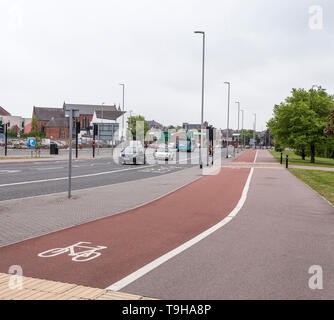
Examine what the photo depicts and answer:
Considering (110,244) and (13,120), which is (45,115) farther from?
(110,244)

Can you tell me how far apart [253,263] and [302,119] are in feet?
110

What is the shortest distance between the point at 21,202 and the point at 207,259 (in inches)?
277

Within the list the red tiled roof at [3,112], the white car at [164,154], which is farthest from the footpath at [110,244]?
the red tiled roof at [3,112]

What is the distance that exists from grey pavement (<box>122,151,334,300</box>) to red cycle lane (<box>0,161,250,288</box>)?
0.49 meters

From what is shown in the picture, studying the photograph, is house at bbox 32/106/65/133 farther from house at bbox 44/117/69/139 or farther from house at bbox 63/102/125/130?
house at bbox 44/117/69/139

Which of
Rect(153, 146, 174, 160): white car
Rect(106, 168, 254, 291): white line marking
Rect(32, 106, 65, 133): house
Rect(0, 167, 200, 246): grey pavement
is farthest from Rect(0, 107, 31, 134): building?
Rect(106, 168, 254, 291): white line marking

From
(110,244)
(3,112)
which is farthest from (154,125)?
(110,244)

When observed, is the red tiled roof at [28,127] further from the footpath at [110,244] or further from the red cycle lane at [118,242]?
the red cycle lane at [118,242]

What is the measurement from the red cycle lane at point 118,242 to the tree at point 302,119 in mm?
28215

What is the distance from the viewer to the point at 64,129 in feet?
378

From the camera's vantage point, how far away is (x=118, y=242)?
6.70 m

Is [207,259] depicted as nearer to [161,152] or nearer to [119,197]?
[119,197]

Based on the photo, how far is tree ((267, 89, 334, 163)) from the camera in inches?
1436

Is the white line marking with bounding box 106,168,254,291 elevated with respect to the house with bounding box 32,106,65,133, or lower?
lower
